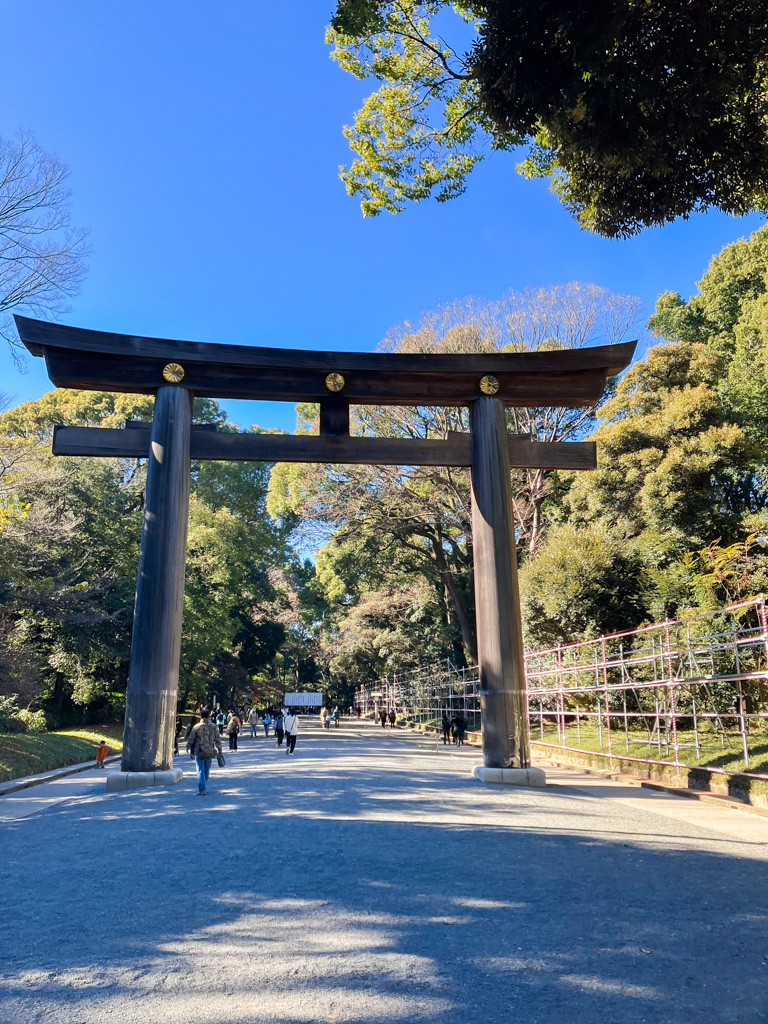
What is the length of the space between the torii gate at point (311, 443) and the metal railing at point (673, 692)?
286 cm

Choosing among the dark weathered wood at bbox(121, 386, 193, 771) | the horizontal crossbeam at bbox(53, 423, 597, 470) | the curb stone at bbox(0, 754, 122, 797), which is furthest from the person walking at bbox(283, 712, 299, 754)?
the horizontal crossbeam at bbox(53, 423, 597, 470)

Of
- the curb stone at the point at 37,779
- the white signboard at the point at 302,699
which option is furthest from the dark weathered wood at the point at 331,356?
the white signboard at the point at 302,699

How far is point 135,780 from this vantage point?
1026 centimetres

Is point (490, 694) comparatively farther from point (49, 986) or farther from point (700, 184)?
point (49, 986)

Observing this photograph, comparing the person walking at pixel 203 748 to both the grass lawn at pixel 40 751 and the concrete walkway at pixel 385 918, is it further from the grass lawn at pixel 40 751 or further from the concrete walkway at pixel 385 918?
the grass lawn at pixel 40 751

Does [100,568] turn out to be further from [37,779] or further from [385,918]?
[385,918]

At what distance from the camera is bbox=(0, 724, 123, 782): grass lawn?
53.3ft

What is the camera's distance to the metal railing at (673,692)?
10.5 metres

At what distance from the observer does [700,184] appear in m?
7.14

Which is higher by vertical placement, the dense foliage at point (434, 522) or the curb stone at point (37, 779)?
the dense foliage at point (434, 522)

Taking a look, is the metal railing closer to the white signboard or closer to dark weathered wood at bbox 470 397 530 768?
dark weathered wood at bbox 470 397 530 768

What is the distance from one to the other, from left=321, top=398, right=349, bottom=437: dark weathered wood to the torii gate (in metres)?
0.02

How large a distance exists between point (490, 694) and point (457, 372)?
210 inches

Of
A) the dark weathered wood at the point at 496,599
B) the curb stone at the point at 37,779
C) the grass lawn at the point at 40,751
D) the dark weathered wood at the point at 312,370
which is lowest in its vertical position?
the curb stone at the point at 37,779
